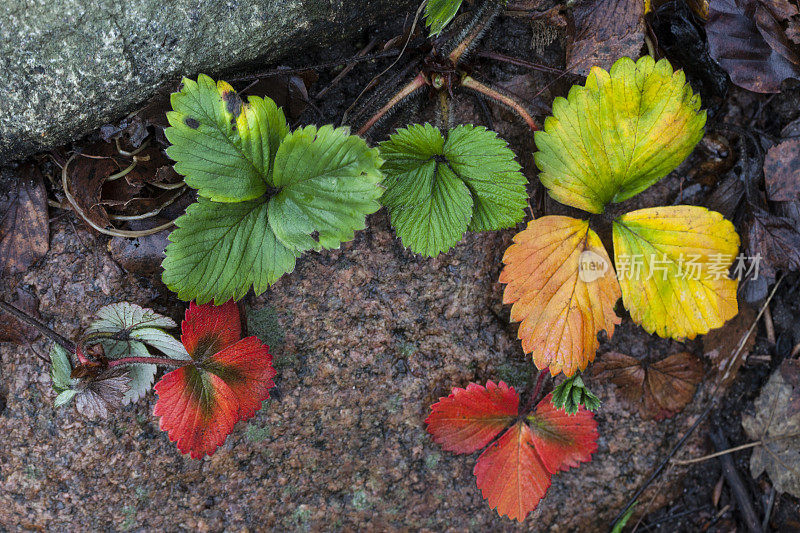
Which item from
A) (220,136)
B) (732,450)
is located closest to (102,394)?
(220,136)

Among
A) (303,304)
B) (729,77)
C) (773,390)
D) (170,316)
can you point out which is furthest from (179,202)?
(773,390)

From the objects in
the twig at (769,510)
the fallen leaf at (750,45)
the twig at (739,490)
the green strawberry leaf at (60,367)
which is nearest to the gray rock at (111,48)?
the green strawberry leaf at (60,367)

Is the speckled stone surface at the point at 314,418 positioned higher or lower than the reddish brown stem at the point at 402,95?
lower

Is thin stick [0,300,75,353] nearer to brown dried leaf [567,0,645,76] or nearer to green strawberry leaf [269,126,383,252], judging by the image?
green strawberry leaf [269,126,383,252]

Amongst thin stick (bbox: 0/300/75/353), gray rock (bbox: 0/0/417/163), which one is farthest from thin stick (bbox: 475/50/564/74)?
thin stick (bbox: 0/300/75/353)

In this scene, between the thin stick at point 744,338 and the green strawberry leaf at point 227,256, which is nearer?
the green strawberry leaf at point 227,256

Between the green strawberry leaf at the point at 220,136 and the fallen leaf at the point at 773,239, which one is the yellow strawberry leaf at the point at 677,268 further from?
the green strawberry leaf at the point at 220,136

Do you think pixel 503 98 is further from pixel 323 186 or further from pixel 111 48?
pixel 111 48
